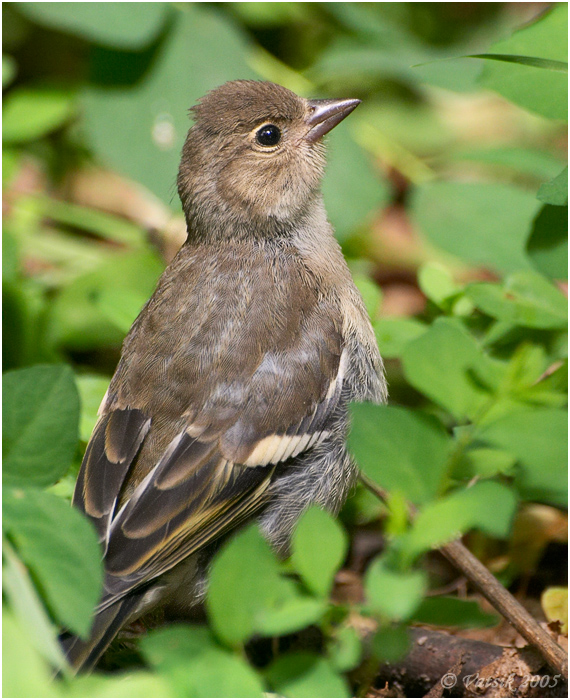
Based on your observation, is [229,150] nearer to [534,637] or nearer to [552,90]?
[552,90]

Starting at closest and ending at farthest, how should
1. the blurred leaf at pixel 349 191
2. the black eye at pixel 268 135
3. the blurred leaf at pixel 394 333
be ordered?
1. the blurred leaf at pixel 394 333
2. the black eye at pixel 268 135
3. the blurred leaf at pixel 349 191

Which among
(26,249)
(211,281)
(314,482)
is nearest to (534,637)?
(314,482)

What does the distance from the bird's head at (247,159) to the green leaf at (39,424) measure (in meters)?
1.08

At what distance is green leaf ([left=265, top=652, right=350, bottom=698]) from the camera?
1546mm

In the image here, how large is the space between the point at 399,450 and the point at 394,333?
1373 mm

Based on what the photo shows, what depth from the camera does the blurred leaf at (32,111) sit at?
4.09 meters

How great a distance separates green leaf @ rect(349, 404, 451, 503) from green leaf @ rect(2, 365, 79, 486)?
2.90ft

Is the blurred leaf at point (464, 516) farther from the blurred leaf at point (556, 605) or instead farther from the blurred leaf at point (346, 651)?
the blurred leaf at point (556, 605)

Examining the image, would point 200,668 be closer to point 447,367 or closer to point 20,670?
point 20,670

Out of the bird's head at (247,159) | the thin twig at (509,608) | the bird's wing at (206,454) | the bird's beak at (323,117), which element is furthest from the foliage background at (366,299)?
the bird's beak at (323,117)

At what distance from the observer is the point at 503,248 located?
11.7 ft

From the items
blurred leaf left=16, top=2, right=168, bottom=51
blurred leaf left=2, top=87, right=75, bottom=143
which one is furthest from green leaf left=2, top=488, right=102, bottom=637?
blurred leaf left=16, top=2, right=168, bottom=51

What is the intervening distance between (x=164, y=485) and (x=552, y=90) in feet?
5.65

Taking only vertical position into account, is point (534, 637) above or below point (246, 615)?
below
